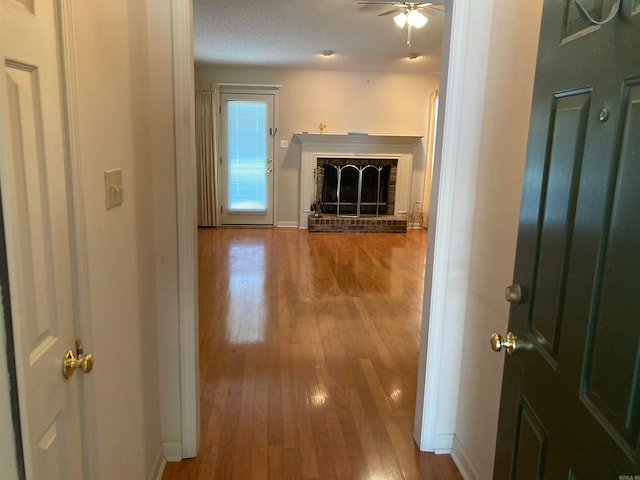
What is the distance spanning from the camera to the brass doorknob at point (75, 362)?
1060 mm

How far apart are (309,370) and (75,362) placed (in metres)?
2.00

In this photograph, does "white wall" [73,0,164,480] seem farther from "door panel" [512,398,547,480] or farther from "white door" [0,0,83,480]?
"door panel" [512,398,547,480]

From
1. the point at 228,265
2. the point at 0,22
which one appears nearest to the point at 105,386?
the point at 0,22

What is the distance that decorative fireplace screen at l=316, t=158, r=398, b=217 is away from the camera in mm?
7445

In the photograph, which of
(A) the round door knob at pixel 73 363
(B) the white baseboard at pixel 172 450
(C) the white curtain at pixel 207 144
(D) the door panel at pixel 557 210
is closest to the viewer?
(D) the door panel at pixel 557 210

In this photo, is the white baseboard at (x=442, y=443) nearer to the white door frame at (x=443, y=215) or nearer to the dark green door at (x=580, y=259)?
the white door frame at (x=443, y=215)

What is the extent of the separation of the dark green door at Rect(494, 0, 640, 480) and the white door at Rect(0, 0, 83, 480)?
98 centimetres

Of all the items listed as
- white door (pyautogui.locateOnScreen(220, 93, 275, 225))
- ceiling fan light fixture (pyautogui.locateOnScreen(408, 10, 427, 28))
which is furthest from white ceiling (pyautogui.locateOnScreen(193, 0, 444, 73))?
white door (pyautogui.locateOnScreen(220, 93, 275, 225))

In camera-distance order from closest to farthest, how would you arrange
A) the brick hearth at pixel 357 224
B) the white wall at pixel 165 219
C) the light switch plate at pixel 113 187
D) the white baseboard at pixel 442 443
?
the light switch plate at pixel 113 187, the white wall at pixel 165 219, the white baseboard at pixel 442 443, the brick hearth at pixel 357 224

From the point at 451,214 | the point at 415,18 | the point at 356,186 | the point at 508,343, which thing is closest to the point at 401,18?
the point at 415,18

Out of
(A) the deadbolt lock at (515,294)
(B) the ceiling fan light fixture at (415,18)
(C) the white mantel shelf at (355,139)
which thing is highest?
(B) the ceiling fan light fixture at (415,18)

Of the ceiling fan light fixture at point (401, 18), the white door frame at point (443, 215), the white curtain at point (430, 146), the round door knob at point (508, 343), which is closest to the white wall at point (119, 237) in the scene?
the white door frame at point (443, 215)

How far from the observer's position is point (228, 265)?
5.31m

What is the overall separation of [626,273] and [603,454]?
31cm
